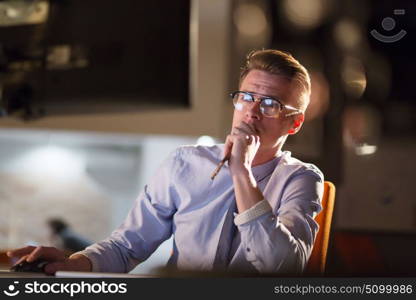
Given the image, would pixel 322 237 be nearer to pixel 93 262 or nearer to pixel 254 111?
pixel 254 111

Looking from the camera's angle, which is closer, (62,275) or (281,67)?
(62,275)

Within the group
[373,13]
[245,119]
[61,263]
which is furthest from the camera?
[373,13]

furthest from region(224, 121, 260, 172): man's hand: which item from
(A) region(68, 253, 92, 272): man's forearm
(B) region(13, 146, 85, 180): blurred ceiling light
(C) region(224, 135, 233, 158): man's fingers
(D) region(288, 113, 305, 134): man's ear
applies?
(B) region(13, 146, 85, 180): blurred ceiling light

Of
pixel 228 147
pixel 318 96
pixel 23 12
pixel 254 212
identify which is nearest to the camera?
pixel 254 212

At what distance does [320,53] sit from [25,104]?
786 mm

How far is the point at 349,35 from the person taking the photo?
1433 millimetres

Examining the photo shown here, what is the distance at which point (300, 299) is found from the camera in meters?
1.25

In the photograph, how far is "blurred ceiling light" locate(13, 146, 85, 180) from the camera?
5.58 feet

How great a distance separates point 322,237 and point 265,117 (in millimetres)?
281

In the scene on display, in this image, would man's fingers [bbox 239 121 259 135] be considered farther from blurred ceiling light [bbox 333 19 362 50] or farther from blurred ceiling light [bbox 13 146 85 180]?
blurred ceiling light [bbox 13 146 85 180]

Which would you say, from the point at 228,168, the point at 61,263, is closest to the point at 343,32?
the point at 228,168

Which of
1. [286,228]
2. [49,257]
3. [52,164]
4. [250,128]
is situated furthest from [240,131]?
[52,164]

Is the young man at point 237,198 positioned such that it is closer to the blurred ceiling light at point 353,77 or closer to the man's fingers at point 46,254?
the man's fingers at point 46,254

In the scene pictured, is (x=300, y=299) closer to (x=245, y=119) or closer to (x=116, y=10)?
(x=245, y=119)
